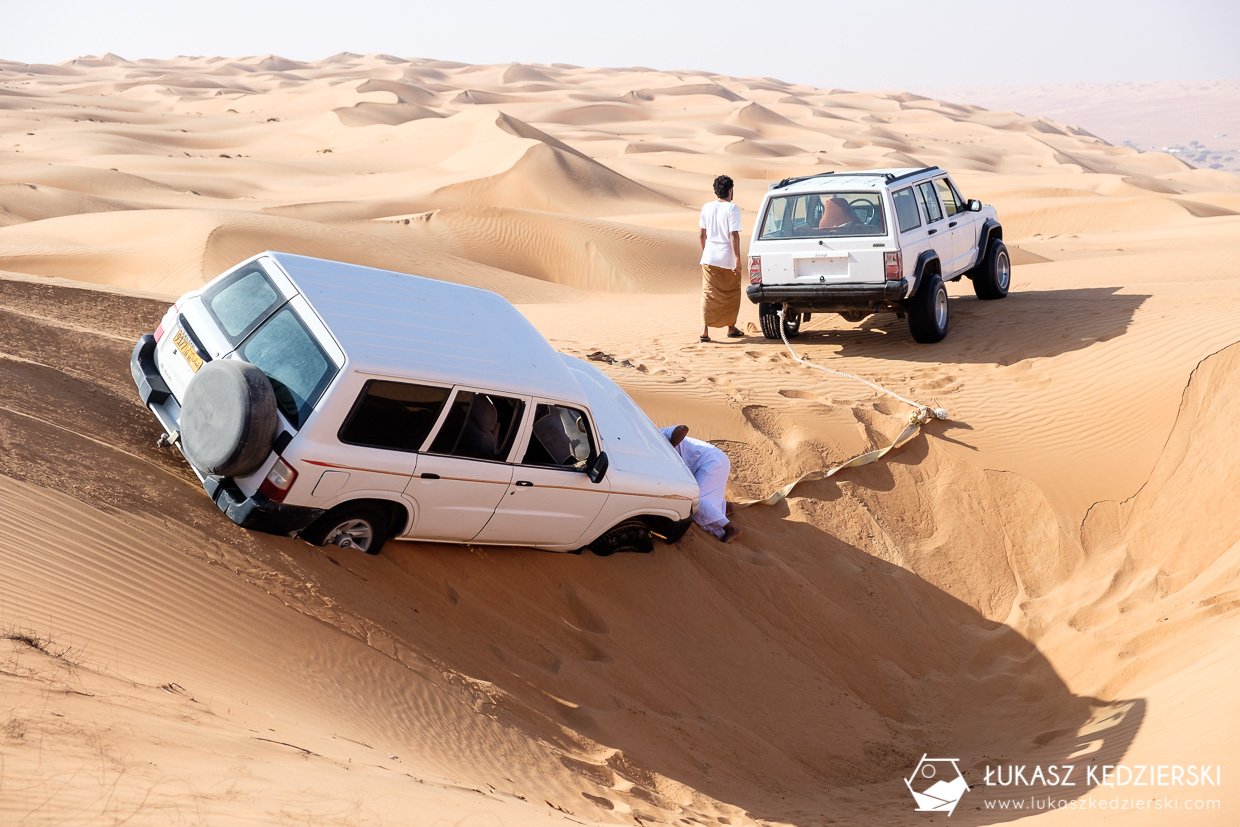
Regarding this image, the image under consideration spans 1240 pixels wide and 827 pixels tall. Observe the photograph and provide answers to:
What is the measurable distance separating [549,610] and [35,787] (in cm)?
380

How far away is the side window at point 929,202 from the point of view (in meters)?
12.9

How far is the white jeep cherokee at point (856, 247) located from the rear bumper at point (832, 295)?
1 centimetres

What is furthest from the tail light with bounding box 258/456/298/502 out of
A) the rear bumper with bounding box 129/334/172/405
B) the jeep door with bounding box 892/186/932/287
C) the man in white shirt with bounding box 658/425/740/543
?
the jeep door with bounding box 892/186/932/287

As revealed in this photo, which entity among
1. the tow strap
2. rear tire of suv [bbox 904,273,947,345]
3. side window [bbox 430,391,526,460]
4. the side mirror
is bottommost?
the tow strap

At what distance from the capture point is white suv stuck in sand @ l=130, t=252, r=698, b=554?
5613mm

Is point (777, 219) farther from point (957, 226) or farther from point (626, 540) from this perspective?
point (626, 540)

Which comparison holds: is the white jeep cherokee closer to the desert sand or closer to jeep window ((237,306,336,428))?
the desert sand

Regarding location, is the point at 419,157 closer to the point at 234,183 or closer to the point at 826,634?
the point at 234,183

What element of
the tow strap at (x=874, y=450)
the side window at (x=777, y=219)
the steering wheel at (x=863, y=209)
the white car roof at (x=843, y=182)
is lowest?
the tow strap at (x=874, y=450)

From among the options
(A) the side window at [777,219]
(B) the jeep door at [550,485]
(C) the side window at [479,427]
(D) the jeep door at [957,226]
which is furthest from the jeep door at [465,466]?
(D) the jeep door at [957,226]

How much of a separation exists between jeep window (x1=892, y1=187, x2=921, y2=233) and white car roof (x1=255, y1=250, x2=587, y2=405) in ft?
22.3

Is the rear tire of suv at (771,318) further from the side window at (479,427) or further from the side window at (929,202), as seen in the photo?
the side window at (479,427)

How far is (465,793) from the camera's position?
4.36 metres

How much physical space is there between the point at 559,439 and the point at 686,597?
1.77 metres
